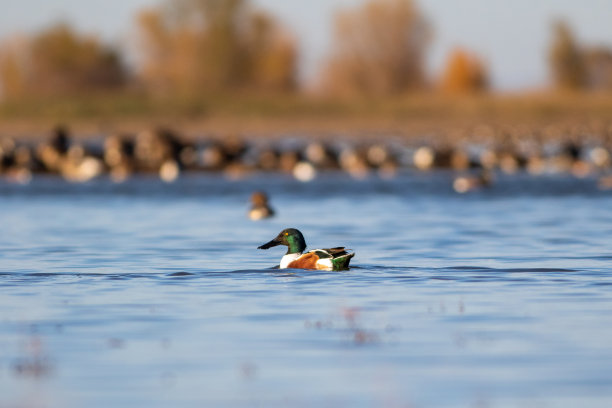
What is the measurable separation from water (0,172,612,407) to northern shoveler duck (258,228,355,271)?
0.55 ft

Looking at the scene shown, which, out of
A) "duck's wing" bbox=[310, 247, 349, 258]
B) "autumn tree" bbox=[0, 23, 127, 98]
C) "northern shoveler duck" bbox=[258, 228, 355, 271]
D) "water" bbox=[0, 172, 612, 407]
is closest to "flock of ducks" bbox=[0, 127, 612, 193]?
"water" bbox=[0, 172, 612, 407]

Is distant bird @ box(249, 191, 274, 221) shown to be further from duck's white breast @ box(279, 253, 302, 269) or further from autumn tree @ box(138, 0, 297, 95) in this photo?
autumn tree @ box(138, 0, 297, 95)

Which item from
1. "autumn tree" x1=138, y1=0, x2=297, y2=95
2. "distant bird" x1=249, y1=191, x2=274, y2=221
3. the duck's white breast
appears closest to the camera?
the duck's white breast

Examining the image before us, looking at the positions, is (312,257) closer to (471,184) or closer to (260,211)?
(260,211)

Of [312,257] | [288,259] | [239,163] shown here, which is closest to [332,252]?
[312,257]

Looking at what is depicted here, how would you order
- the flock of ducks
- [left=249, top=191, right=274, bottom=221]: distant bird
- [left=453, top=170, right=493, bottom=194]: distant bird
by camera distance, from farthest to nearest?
the flock of ducks → [left=453, top=170, right=493, bottom=194]: distant bird → [left=249, top=191, right=274, bottom=221]: distant bird

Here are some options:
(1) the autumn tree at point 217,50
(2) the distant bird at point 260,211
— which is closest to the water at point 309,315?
(2) the distant bird at point 260,211

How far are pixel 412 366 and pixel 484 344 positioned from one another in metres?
1.06

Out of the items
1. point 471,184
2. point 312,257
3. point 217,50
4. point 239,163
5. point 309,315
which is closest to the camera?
point 309,315

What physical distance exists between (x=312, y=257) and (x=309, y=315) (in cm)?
351

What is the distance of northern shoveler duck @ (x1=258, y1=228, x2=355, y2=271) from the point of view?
14.6 meters

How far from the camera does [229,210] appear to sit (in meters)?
27.7

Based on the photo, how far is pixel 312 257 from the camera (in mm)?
14875

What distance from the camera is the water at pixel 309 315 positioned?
816 centimetres
